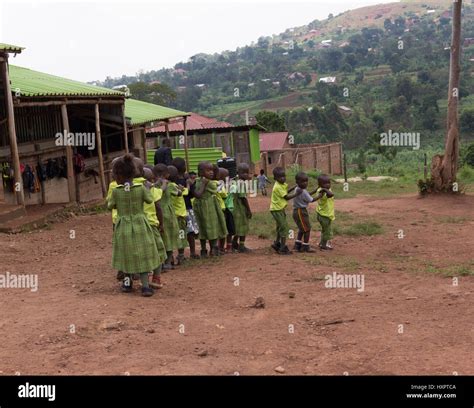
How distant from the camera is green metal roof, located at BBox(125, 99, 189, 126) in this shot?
19064mm

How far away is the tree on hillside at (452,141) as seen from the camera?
55.4 feet

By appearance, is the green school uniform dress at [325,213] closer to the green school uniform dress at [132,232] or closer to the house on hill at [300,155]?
the green school uniform dress at [132,232]

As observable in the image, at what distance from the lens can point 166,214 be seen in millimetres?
8305

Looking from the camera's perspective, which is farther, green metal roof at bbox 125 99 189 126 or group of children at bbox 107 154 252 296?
green metal roof at bbox 125 99 189 126

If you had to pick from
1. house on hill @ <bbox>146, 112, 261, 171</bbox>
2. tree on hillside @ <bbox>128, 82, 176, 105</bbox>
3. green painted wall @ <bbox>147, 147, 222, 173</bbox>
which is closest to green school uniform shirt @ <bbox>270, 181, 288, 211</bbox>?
green painted wall @ <bbox>147, 147, 222, 173</bbox>

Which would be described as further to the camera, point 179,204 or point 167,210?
point 179,204

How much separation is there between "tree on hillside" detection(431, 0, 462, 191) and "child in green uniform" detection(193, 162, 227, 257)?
941 cm

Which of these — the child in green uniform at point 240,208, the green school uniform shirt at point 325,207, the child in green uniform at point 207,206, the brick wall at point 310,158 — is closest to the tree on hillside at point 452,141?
the green school uniform shirt at point 325,207

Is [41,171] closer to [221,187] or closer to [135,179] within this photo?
[221,187]

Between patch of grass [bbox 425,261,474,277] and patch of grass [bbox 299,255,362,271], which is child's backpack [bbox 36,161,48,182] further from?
patch of grass [bbox 425,261,474,277]

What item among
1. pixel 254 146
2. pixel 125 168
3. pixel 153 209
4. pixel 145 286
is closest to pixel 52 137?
pixel 153 209

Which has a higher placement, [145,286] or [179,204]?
[179,204]

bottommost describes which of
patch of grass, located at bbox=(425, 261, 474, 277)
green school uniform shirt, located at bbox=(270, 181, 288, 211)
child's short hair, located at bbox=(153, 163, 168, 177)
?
patch of grass, located at bbox=(425, 261, 474, 277)

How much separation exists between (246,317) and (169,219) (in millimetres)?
2673
